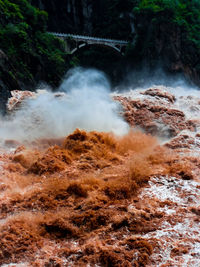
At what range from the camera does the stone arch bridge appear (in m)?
28.6

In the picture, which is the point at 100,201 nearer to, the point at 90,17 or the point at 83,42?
the point at 83,42

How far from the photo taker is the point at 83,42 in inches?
1203

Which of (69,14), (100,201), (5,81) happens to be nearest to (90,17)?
(69,14)

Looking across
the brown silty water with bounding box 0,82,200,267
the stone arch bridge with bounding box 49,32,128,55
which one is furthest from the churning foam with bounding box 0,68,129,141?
the stone arch bridge with bounding box 49,32,128,55

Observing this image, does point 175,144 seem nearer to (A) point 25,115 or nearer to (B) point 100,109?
(B) point 100,109

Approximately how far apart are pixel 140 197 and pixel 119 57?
2797cm

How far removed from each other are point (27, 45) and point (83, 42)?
41.8ft

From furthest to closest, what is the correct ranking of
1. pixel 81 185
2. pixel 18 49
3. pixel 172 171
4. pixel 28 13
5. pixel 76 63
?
pixel 76 63, pixel 28 13, pixel 18 49, pixel 172 171, pixel 81 185

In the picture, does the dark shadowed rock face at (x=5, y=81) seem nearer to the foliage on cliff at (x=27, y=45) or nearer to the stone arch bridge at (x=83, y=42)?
the foliage on cliff at (x=27, y=45)

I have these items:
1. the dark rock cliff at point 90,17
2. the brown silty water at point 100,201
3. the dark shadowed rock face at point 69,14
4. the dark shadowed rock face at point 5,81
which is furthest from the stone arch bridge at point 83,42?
the brown silty water at point 100,201

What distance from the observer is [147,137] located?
12078mm

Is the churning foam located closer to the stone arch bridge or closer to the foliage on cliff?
the foliage on cliff

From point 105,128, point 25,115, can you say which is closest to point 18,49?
point 25,115

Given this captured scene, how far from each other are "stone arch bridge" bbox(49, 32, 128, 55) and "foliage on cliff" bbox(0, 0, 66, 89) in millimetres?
5211
